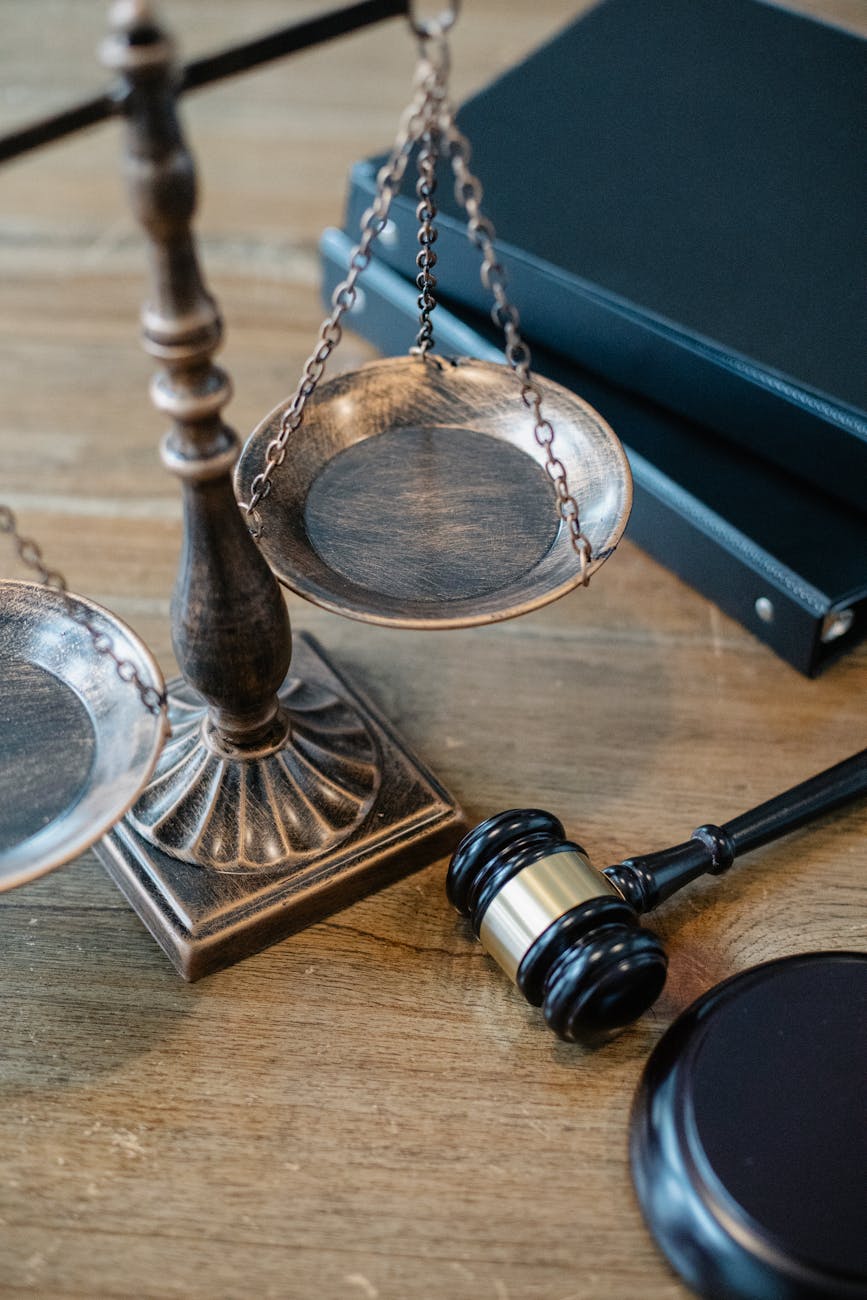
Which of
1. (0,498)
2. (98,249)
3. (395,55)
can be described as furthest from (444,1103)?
(395,55)

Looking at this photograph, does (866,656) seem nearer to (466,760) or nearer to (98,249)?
(466,760)

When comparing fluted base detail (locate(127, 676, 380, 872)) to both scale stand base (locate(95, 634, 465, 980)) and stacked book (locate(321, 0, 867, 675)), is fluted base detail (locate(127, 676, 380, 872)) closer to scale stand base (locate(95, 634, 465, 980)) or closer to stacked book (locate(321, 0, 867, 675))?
scale stand base (locate(95, 634, 465, 980))

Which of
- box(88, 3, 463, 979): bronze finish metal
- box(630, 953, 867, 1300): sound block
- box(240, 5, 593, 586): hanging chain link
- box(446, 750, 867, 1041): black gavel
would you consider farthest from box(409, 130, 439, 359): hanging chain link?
box(630, 953, 867, 1300): sound block

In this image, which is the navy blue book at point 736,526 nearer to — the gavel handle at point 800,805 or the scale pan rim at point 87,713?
the gavel handle at point 800,805

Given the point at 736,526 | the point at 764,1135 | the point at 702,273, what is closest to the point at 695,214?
the point at 702,273

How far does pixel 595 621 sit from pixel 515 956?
399 millimetres

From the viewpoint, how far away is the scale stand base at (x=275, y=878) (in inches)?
34.6

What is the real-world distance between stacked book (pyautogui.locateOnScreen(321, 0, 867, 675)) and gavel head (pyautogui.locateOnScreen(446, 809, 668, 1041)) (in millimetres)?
321

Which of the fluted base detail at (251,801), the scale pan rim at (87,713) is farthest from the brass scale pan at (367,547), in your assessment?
the fluted base detail at (251,801)

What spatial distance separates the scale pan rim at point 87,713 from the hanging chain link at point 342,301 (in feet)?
0.41

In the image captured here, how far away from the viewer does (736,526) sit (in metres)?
1.09

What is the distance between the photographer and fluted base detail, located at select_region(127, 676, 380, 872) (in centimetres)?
90

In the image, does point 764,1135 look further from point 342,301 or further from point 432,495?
point 342,301

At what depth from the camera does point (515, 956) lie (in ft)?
2.71
